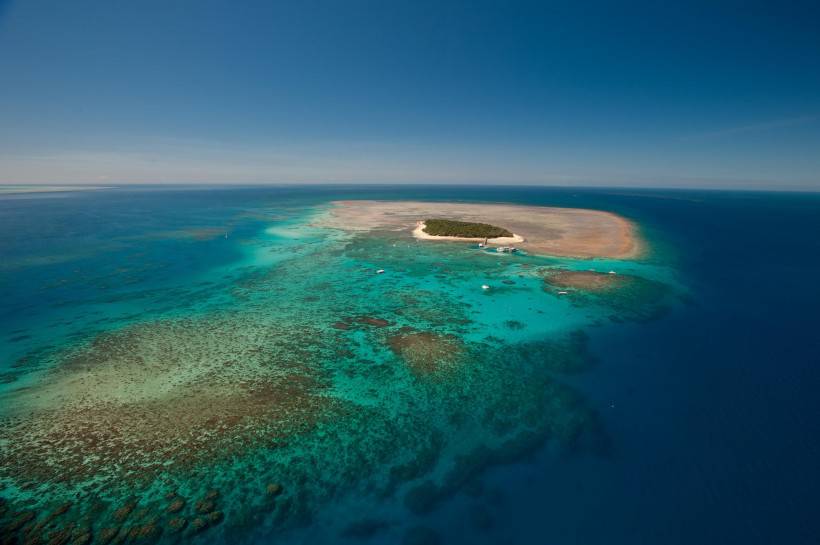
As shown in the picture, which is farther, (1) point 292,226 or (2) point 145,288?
(1) point 292,226

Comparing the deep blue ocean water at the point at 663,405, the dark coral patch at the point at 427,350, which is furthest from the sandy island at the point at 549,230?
the dark coral patch at the point at 427,350

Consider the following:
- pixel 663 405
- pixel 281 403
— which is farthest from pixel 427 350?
pixel 663 405

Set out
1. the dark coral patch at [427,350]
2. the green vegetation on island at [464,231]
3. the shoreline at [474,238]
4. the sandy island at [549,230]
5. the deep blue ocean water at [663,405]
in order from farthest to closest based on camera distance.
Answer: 1. the green vegetation on island at [464,231]
2. the shoreline at [474,238]
3. the sandy island at [549,230]
4. the dark coral patch at [427,350]
5. the deep blue ocean water at [663,405]

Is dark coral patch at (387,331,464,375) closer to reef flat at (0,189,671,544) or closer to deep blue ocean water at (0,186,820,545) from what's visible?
reef flat at (0,189,671,544)

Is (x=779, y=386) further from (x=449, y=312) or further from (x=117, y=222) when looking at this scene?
(x=117, y=222)

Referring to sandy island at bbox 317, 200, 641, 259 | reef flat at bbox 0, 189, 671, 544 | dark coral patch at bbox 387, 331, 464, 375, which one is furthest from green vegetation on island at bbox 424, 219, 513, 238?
dark coral patch at bbox 387, 331, 464, 375

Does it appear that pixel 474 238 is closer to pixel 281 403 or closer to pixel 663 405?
pixel 663 405

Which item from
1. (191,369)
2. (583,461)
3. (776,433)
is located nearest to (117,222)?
(191,369)

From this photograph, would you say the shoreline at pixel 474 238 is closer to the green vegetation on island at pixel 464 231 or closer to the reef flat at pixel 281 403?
the green vegetation on island at pixel 464 231
